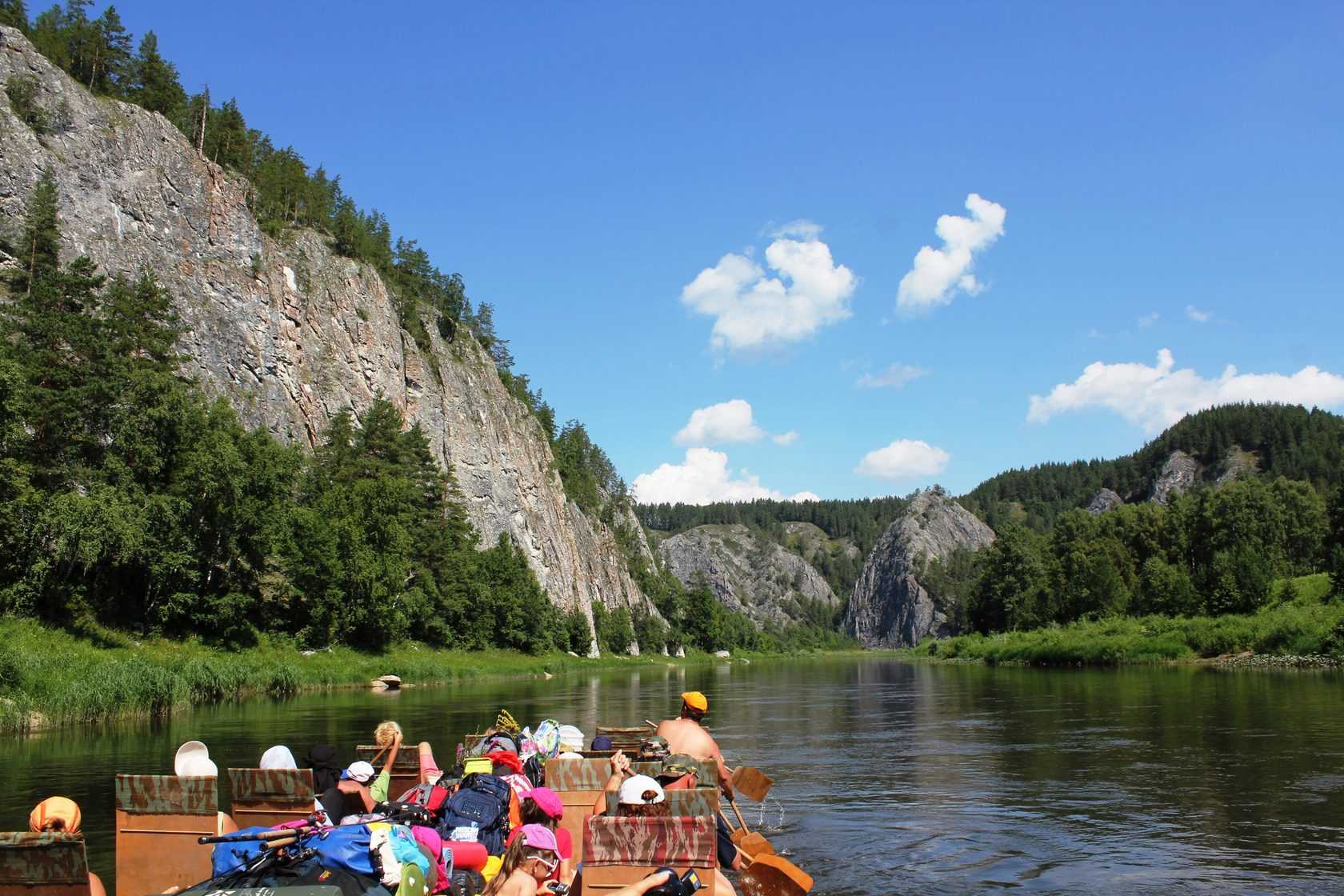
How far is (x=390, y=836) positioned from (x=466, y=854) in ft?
6.27

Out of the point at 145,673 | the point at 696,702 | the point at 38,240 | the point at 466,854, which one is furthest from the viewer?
the point at 38,240

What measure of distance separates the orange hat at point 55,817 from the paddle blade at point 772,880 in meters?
6.35

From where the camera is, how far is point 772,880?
10297mm

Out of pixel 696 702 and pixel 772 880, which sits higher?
pixel 696 702

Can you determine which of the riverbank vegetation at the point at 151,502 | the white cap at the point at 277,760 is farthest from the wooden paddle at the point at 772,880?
the riverbank vegetation at the point at 151,502

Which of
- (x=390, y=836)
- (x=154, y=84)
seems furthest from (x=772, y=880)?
(x=154, y=84)

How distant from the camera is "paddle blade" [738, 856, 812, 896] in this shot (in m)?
10.3

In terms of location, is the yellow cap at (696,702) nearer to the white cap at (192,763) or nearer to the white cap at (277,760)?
the white cap at (277,760)

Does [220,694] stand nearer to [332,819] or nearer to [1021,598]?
[332,819]

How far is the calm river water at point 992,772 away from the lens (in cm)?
1285

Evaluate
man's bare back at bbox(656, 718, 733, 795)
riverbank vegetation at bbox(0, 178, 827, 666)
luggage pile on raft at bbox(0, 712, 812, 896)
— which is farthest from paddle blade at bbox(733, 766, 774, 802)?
riverbank vegetation at bbox(0, 178, 827, 666)

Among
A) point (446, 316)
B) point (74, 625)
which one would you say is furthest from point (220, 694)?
point (446, 316)

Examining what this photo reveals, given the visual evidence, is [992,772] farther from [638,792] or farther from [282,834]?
[282,834]

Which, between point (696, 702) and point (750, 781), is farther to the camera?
point (750, 781)
